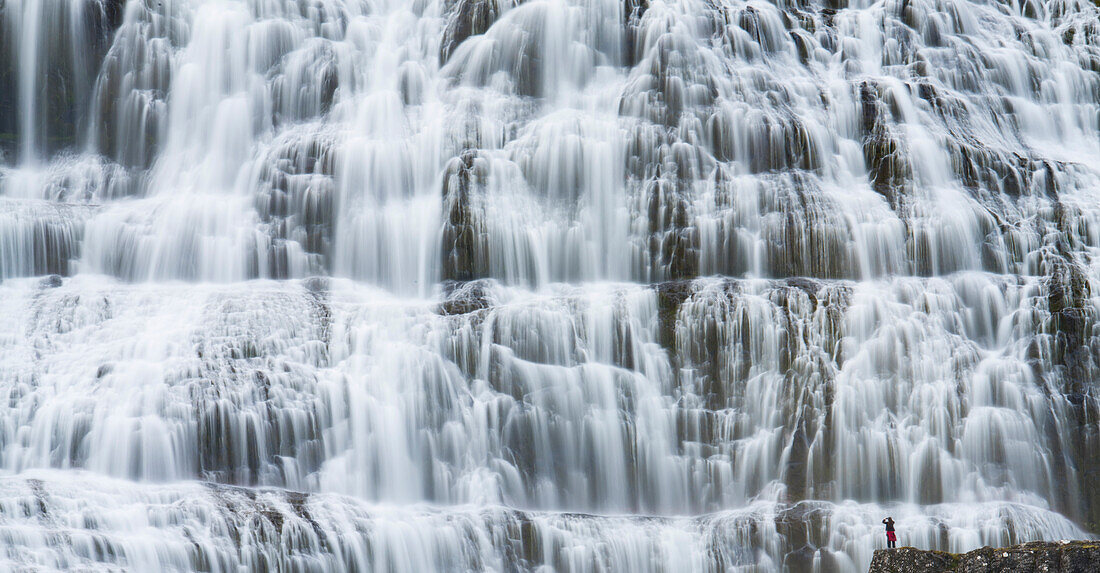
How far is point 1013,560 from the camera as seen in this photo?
13.0m

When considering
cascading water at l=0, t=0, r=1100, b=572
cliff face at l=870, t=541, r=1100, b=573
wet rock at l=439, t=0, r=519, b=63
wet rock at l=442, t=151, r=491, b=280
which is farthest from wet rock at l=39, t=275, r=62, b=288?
cliff face at l=870, t=541, r=1100, b=573

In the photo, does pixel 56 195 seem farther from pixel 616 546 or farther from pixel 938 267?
pixel 938 267

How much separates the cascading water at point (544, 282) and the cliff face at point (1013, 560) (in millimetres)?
4196

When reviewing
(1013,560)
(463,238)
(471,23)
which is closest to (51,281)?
(463,238)

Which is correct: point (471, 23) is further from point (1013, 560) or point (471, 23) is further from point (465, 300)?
point (1013, 560)

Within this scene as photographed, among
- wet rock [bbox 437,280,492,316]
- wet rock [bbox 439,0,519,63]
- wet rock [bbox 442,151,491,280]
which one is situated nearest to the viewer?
wet rock [bbox 437,280,492,316]

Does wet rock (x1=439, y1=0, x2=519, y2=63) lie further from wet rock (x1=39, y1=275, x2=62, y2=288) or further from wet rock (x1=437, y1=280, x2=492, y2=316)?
wet rock (x1=39, y1=275, x2=62, y2=288)

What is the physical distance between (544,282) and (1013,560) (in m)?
10.7

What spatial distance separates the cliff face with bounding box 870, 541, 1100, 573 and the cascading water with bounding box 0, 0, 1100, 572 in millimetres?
4196

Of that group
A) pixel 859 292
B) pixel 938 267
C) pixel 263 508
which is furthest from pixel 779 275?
pixel 263 508

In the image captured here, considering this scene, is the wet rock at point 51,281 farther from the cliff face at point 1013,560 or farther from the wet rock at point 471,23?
the cliff face at point 1013,560

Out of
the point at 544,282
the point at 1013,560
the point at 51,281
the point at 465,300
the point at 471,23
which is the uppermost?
the point at 471,23

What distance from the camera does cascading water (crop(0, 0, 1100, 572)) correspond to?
17.9 meters

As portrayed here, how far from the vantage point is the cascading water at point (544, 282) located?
1789 centimetres
